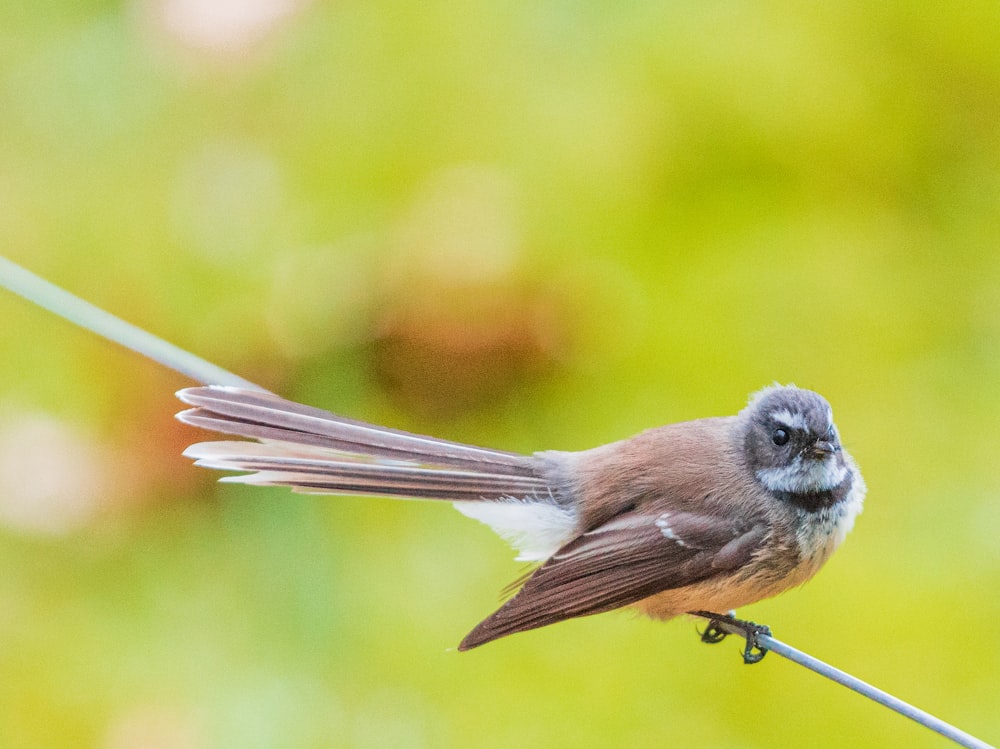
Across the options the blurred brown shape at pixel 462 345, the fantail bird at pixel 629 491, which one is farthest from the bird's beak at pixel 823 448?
the blurred brown shape at pixel 462 345

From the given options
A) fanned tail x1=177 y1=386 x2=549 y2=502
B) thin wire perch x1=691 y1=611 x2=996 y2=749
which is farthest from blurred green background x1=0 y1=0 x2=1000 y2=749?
→ thin wire perch x1=691 y1=611 x2=996 y2=749

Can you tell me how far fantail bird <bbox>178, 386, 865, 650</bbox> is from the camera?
1.72 meters

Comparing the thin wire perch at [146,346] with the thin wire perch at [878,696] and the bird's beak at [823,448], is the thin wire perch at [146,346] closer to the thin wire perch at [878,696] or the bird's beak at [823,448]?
the thin wire perch at [878,696]

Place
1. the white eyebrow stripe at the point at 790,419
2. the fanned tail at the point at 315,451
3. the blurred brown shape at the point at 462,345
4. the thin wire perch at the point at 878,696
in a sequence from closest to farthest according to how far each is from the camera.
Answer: the thin wire perch at the point at 878,696 < the fanned tail at the point at 315,451 < the white eyebrow stripe at the point at 790,419 < the blurred brown shape at the point at 462,345

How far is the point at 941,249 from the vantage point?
262 cm

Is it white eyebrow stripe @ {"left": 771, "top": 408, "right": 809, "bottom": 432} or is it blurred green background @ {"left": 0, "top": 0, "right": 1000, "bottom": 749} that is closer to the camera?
white eyebrow stripe @ {"left": 771, "top": 408, "right": 809, "bottom": 432}

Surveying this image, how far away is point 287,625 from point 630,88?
1457mm

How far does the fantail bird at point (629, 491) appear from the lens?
67.6 inches

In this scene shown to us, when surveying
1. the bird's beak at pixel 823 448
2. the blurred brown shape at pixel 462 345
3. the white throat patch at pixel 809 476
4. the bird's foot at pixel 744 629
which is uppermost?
the blurred brown shape at pixel 462 345


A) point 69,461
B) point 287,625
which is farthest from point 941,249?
point 69,461

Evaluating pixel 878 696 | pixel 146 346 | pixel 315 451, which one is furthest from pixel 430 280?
pixel 878 696

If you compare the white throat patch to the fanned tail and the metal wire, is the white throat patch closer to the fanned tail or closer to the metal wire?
the fanned tail

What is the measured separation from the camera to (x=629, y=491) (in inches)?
78.5

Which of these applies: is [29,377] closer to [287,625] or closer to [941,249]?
[287,625]
